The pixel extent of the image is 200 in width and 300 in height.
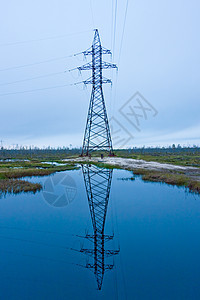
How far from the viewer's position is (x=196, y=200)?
1306cm

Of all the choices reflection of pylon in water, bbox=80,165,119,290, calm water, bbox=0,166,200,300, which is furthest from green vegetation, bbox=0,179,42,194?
reflection of pylon in water, bbox=80,165,119,290

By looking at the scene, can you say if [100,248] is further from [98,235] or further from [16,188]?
[16,188]

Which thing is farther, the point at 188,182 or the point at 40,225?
the point at 188,182

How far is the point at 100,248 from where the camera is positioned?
24.1 feet

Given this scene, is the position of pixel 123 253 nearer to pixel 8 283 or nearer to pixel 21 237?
pixel 8 283

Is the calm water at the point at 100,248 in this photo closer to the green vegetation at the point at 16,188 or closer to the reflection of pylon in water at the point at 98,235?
the reflection of pylon in water at the point at 98,235

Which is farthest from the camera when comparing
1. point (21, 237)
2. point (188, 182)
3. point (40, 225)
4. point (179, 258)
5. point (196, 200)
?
point (188, 182)

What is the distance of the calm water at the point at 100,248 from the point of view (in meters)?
5.21

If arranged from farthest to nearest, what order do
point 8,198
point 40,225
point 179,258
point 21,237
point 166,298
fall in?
1. point 8,198
2. point 40,225
3. point 21,237
4. point 179,258
5. point 166,298

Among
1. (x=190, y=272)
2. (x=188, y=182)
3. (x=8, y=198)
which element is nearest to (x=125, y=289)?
(x=190, y=272)

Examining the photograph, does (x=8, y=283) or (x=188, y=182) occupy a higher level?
(x=188, y=182)

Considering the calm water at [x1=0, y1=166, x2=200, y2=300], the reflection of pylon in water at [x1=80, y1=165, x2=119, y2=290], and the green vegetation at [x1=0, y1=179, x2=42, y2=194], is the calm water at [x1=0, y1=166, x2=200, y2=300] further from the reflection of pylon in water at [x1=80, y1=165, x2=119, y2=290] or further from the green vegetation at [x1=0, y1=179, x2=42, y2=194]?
the green vegetation at [x1=0, y1=179, x2=42, y2=194]

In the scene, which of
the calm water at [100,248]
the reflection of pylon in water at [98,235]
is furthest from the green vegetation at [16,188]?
the reflection of pylon in water at [98,235]

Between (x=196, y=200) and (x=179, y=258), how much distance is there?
25.4 feet
